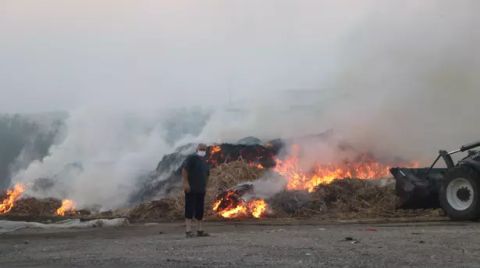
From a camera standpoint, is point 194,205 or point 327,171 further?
point 327,171

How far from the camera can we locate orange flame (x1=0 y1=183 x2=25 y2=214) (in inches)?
864

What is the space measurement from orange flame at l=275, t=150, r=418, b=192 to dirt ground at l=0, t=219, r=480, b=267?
627cm

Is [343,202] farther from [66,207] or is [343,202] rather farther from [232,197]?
[66,207]

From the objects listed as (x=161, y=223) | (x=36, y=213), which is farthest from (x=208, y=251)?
(x=36, y=213)

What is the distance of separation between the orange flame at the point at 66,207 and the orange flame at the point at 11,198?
1612 millimetres

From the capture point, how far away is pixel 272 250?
8977 millimetres

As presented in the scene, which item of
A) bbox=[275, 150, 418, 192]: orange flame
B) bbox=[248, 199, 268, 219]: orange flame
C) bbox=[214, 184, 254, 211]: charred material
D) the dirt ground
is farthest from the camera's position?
bbox=[275, 150, 418, 192]: orange flame

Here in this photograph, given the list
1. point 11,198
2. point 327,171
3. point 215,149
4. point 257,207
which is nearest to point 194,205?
point 257,207

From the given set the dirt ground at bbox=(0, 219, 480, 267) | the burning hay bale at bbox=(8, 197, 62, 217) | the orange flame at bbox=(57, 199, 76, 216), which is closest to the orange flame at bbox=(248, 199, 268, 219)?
the dirt ground at bbox=(0, 219, 480, 267)

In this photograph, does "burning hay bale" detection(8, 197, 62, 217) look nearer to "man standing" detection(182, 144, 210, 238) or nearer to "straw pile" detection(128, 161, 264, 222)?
"straw pile" detection(128, 161, 264, 222)

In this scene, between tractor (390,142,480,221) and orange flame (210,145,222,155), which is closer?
tractor (390,142,480,221)

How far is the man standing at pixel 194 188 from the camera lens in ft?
39.4

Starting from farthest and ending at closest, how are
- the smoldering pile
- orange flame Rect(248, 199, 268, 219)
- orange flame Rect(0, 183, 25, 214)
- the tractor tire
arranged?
orange flame Rect(0, 183, 25, 214)
orange flame Rect(248, 199, 268, 219)
the smoldering pile
the tractor tire

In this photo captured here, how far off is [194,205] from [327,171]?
8.56 m
